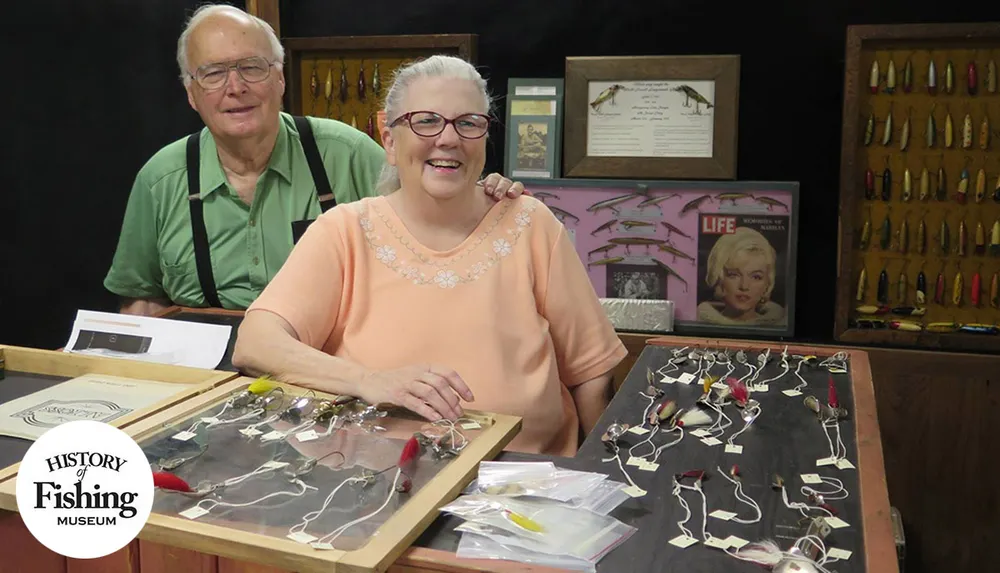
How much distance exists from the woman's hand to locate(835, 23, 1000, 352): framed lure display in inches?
83.7

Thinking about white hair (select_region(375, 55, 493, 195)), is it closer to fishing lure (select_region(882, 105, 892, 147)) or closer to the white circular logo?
the white circular logo

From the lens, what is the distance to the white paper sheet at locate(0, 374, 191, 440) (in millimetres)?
1603

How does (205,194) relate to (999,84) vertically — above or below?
below

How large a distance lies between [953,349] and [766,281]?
657 millimetres

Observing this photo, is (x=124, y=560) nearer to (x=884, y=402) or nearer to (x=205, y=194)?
(x=205, y=194)

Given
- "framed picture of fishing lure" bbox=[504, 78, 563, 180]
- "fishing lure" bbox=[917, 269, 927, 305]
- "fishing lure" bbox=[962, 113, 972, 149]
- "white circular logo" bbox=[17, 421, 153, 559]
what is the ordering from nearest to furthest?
"white circular logo" bbox=[17, 421, 153, 559] < "fishing lure" bbox=[962, 113, 972, 149] < "fishing lure" bbox=[917, 269, 927, 305] < "framed picture of fishing lure" bbox=[504, 78, 563, 180]

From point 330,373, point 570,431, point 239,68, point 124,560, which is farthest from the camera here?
point 239,68

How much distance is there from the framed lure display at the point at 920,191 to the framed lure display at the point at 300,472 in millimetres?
2134

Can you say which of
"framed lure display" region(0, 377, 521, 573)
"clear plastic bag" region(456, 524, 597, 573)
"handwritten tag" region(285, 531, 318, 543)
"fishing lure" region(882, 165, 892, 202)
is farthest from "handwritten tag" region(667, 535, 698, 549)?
"fishing lure" region(882, 165, 892, 202)

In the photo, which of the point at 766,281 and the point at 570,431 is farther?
the point at 766,281

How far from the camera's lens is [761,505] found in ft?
4.35

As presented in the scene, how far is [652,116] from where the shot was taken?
3430 millimetres

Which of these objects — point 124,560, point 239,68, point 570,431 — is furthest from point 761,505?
point 239,68

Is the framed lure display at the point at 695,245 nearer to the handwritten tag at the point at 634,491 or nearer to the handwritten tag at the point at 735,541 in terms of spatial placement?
the handwritten tag at the point at 634,491
